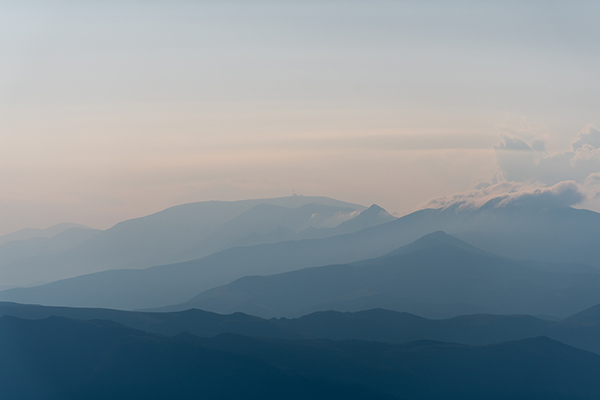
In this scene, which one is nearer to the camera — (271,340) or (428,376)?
(428,376)

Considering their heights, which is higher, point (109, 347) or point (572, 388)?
point (109, 347)

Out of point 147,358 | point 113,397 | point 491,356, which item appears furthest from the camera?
point 491,356

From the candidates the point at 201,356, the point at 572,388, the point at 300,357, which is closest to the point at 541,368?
the point at 572,388

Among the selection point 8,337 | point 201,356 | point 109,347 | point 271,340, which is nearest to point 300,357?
point 271,340

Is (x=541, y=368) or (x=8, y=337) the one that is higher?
(x=8, y=337)

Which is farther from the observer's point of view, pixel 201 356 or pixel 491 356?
A: pixel 491 356

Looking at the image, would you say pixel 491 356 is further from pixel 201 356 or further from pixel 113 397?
pixel 113 397

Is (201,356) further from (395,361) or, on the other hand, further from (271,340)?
(395,361)

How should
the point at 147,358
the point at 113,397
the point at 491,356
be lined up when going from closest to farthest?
the point at 113,397 < the point at 147,358 < the point at 491,356

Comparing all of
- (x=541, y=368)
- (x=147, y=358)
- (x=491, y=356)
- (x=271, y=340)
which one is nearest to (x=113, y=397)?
(x=147, y=358)
